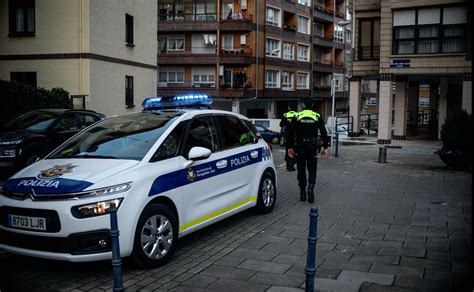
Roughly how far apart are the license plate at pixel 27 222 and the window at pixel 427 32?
68.5 ft

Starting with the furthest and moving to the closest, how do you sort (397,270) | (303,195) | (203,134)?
(303,195) < (203,134) < (397,270)

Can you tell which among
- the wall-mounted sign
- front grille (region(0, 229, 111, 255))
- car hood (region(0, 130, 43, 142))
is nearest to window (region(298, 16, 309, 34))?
the wall-mounted sign

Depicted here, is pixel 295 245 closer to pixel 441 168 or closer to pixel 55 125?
pixel 55 125

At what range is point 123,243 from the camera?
5102 mm

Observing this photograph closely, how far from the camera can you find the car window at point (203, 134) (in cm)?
651

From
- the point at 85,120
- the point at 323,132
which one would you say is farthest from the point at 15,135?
the point at 323,132

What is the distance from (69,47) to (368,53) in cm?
1528

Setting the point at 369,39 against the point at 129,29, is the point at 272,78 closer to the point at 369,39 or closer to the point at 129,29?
the point at 369,39

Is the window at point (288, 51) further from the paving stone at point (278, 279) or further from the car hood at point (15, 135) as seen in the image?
the paving stone at point (278, 279)

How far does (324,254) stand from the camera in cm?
610

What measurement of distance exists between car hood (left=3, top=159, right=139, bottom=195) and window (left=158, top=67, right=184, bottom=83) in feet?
134

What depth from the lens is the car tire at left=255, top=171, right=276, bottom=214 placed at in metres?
8.11

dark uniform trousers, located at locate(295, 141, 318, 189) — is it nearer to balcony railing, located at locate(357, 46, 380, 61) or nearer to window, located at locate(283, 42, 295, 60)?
balcony railing, located at locate(357, 46, 380, 61)

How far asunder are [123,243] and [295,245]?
2.37m
